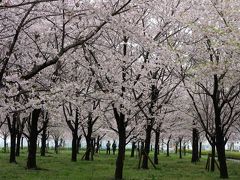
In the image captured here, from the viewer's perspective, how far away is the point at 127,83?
687 inches

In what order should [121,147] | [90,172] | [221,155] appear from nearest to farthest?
[121,147], [221,155], [90,172]

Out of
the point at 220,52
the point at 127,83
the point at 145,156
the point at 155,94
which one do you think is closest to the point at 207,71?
the point at 220,52

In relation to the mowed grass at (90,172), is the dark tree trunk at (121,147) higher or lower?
higher

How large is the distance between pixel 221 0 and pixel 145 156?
40.7 ft

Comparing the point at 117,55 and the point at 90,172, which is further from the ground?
the point at 117,55

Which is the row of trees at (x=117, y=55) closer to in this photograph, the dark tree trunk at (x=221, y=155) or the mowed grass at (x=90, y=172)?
the dark tree trunk at (x=221, y=155)

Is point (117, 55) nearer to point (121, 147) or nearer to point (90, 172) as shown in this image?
point (121, 147)

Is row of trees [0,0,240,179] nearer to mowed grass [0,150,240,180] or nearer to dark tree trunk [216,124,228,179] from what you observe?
dark tree trunk [216,124,228,179]

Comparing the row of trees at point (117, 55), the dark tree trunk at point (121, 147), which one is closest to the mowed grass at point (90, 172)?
the dark tree trunk at point (121, 147)

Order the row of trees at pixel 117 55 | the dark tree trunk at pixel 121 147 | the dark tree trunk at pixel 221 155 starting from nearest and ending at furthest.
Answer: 1. the row of trees at pixel 117 55
2. the dark tree trunk at pixel 121 147
3. the dark tree trunk at pixel 221 155

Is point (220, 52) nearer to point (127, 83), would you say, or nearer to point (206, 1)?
point (206, 1)

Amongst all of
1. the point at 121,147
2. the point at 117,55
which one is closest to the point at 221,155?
the point at 121,147

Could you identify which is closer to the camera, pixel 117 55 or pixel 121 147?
pixel 117 55

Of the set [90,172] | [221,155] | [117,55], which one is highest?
[117,55]
